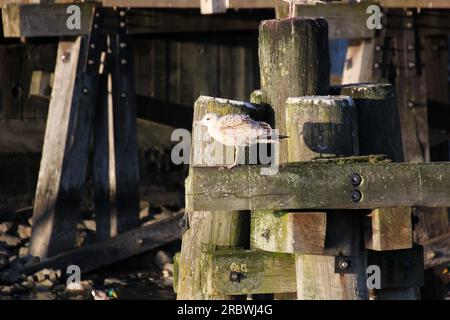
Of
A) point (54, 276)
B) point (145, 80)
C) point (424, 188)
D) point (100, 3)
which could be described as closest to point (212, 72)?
point (145, 80)

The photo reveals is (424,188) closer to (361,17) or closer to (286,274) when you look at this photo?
(286,274)

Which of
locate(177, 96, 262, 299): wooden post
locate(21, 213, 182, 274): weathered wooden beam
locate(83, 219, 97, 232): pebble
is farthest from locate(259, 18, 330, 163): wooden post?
locate(83, 219, 97, 232): pebble

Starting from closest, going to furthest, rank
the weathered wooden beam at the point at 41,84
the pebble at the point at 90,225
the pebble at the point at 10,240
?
the weathered wooden beam at the point at 41,84 < the pebble at the point at 10,240 < the pebble at the point at 90,225

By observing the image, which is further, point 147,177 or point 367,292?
point 147,177

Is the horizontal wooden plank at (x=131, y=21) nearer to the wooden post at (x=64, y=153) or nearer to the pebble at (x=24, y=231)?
the wooden post at (x=64, y=153)

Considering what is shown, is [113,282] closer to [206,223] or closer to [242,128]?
[206,223]

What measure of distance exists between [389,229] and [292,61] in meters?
1.19

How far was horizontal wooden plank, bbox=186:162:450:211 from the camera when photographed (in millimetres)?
6254

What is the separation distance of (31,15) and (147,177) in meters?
3.34

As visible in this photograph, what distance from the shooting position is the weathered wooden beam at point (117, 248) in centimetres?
1236

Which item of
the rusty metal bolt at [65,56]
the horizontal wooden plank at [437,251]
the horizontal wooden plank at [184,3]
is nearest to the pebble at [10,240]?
the rusty metal bolt at [65,56]

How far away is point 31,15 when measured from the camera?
11.9 meters

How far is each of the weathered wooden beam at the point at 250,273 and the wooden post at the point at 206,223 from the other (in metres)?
0.15

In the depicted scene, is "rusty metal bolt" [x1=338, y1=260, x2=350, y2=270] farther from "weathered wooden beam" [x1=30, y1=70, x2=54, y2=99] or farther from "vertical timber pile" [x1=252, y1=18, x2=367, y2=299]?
"weathered wooden beam" [x1=30, y1=70, x2=54, y2=99]
